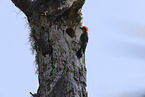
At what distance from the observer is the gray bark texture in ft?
7.54

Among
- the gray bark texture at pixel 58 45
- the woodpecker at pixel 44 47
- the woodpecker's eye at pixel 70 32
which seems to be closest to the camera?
the gray bark texture at pixel 58 45

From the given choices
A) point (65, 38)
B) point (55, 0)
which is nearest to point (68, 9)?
point (55, 0)

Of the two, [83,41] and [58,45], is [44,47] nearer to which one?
[58,45]

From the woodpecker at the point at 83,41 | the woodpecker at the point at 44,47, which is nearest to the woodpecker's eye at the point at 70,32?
the woodpecker at the point at 83,41

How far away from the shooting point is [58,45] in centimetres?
255

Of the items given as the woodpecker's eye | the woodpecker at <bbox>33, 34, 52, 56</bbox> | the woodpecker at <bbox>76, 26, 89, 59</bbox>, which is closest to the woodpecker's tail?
the woodpecker at <bbox>76, 26, 89, 59</bbox>

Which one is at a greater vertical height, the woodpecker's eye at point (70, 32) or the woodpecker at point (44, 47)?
the woodpecker's eye at point (70, 32)

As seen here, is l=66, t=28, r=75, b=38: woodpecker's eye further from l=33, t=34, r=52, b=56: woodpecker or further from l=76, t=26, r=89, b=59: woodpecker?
l=33, t=34, r=52, b=56: woodpecker

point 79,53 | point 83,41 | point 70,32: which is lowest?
point 79,53

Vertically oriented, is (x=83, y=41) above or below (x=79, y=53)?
above

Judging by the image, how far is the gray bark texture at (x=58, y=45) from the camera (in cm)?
230

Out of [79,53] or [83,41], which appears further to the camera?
[83,41]

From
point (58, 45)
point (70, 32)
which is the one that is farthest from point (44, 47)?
point (70, 32)

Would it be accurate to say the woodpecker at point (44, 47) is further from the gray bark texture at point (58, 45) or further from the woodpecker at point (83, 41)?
the woodpecker at point (83, 41)
